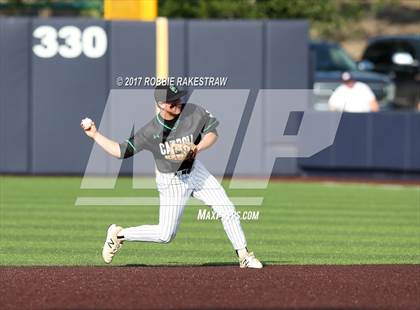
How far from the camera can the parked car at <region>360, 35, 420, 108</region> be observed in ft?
109

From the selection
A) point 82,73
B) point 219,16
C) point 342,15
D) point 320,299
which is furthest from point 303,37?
point 342,15

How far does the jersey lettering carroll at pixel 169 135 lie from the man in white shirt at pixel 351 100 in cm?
1246

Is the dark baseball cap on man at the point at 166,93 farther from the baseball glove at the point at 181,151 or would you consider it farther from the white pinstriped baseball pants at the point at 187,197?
the white pinstriped baseball pants at the point at 187,197

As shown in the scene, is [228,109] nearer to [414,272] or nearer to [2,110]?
[2,110]

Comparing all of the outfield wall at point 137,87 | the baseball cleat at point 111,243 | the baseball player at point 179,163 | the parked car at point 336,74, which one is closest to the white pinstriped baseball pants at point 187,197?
the baseball player at point 179,163

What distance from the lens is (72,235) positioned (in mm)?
14680

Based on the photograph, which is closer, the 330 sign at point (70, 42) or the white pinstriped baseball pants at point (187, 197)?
the white pinstriped baseball pants at point (187, 197)

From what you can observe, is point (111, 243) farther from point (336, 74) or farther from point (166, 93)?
point (336, 74)

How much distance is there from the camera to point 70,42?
76.5ft

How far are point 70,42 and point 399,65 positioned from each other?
42.1 ft

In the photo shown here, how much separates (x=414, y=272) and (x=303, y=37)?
13211mm

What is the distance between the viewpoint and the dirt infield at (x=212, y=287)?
916cm
